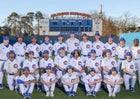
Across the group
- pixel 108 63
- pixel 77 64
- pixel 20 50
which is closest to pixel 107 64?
pixel 108 63

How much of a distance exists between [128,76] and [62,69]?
2.03m

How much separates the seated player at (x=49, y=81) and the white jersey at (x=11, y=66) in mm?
896

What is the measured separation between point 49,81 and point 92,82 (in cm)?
124

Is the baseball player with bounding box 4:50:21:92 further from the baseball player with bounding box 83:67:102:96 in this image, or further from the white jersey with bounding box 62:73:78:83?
the baseball player with bounding box 83:67:102:96

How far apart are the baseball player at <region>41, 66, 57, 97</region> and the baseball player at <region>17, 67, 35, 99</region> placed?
37cm

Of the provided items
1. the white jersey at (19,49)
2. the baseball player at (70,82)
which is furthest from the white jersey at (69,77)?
the white jersey at (19,49)

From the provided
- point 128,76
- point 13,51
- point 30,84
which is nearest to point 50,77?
point 30,84

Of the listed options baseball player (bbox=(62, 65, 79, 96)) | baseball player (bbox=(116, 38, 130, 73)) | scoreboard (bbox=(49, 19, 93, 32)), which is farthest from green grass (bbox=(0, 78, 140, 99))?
scoreboard (bbox=(49, 19, 93, 32))

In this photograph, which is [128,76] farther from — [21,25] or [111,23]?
[21,25]

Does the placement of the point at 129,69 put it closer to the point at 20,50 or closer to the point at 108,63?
the point at 108,63

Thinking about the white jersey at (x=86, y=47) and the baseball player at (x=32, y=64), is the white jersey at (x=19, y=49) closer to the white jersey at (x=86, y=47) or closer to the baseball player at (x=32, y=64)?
the baseball player at (x=32, y=64)

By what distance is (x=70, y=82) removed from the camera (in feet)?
35.5

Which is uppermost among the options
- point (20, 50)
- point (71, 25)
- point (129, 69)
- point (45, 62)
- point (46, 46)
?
point (71, 25)

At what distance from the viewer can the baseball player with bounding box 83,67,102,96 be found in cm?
1090
